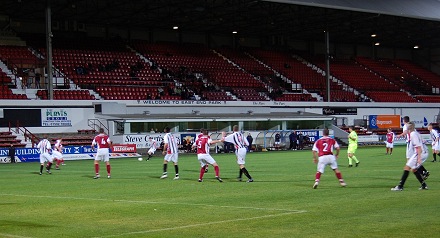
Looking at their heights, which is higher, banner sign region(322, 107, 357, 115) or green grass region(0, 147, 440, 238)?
banner sign region(322, 107, 357, 115)

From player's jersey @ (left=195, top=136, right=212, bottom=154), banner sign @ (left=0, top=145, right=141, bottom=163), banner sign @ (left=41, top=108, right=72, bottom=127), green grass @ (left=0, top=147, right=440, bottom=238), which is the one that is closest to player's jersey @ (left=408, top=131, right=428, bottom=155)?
green grass @ (left=0, top=147, right=440, bottom=238)

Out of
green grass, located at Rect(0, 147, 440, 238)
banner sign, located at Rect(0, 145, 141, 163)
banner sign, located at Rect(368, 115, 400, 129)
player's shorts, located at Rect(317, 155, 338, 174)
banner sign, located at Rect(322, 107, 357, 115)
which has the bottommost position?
green grass, located at Rect(0, 147, 440, 238)

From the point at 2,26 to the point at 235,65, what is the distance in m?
25.5

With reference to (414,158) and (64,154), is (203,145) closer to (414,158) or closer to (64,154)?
(414,158)

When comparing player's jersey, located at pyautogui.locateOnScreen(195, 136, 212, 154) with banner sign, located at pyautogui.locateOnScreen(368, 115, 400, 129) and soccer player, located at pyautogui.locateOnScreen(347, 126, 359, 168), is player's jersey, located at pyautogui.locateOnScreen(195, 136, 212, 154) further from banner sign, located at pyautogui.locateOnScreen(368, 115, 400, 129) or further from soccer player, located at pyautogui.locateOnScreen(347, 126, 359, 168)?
banner sign, located at pyautogui.locateOnScreen(368, 115, 400, 129)

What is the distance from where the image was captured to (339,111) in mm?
71000

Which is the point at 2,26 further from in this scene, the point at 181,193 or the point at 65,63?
the point at 181,193

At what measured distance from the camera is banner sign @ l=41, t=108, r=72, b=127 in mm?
53031

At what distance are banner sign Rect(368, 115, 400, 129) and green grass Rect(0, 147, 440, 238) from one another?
46.8m

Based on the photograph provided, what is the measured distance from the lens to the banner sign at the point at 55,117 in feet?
174

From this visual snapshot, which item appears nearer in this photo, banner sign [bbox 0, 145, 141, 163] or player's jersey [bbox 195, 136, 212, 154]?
player's jersey [bbox 195, 136, 212, 154]

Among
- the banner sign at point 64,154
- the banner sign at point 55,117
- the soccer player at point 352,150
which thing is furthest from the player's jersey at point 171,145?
the banner sign at point 55,117

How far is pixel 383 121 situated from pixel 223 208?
58535 mm

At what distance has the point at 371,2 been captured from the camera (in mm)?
68438
